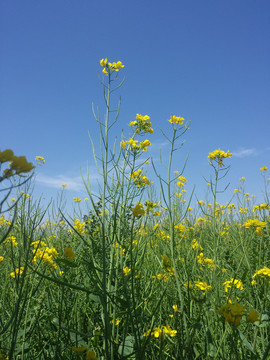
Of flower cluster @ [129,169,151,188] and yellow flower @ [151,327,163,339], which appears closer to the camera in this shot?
yellow flower @ [151,327,163,339]

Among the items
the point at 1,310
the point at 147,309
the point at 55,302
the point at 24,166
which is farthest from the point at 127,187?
the point at 1,310

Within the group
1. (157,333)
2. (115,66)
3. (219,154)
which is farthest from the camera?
(219,154)

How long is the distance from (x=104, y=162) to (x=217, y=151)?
91cm

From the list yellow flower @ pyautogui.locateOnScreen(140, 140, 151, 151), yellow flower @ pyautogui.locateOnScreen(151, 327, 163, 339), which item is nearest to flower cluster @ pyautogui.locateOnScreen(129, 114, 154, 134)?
yellow flower @ pyautogui.locateOnScreen(140, 140, 151, 151)

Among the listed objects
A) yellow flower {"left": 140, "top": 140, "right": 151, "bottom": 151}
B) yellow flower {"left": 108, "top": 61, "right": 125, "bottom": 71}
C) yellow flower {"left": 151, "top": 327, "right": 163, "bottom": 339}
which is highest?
yellow flower {"left": 108, "top": 61, "right": 125, "bottom": 71}

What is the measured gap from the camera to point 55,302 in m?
1.57

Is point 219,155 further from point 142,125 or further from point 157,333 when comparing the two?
point 157,333

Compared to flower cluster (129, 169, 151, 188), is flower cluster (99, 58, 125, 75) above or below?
above

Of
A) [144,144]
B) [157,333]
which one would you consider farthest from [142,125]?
[157,333]

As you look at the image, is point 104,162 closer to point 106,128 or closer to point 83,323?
point 106,128

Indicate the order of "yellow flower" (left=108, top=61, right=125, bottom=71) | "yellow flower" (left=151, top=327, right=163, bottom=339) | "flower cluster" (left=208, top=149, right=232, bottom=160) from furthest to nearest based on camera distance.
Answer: "flower cluster" (left=208, top=149, right=232, bottom=160), "yellow flower" (left=108, top=61, right=125, bottom=71), "yellow flower" (left=151, top=327, right=163, bottom=339)

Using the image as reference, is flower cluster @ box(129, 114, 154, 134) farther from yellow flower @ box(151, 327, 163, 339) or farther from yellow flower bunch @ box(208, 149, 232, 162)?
yellow flower @ box(151, 327, 163, 339)

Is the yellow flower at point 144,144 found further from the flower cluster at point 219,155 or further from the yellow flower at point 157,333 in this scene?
the yellow flower at point 157,333

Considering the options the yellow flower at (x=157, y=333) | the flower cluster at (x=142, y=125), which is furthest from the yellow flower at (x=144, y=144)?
the yellow flower at (x=157, y=333)
